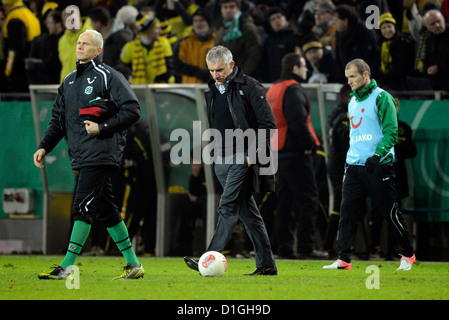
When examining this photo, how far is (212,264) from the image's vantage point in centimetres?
918

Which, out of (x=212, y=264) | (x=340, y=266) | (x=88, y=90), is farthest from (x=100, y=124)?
(x=340, y=266)

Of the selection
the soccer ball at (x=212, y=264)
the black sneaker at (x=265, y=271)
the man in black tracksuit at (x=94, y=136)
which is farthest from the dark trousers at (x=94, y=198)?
the black sneaker at (x=265, y=271)

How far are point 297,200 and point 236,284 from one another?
4935 mm

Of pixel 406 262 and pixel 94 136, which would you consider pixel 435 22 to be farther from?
pixel 94 136

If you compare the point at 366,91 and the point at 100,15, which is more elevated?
the point at 100,15

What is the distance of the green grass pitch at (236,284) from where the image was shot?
7449mm

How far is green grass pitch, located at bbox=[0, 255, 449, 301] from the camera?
24.4 feet

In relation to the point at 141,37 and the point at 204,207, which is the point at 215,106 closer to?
the point at 204,207

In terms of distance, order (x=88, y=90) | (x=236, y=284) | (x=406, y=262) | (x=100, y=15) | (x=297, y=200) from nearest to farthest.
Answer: (x=236, y=284) → (x=88, y=90) → (x=406, y=262) → (x=297, y=200) → (x=100, y=15)

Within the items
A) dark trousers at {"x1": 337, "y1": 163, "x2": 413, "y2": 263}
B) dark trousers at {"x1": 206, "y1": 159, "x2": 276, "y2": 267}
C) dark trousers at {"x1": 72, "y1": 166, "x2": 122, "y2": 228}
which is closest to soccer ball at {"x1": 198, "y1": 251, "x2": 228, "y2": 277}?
dark trousers at {"x1": 206, "y1": 159, "x2": 276, "y2": 267}

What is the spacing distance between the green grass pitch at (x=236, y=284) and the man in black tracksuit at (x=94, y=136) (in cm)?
46

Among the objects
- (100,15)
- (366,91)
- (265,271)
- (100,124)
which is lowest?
Answer: (265,271)

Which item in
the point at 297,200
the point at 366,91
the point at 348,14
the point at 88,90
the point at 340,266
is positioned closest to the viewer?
the point at 88,90
